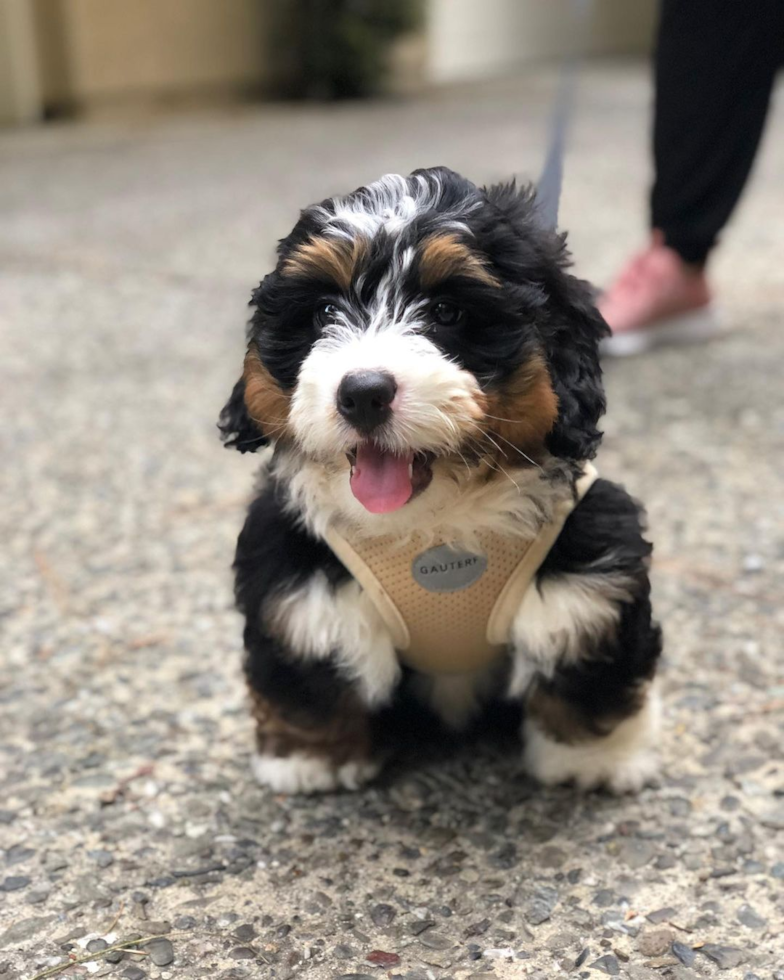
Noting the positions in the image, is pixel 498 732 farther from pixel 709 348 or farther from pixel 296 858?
pixel 709 348

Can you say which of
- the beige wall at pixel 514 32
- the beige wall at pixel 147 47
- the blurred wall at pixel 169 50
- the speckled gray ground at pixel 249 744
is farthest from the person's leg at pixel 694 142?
the beige wall at pixel 514 32

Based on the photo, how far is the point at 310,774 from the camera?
230 cm

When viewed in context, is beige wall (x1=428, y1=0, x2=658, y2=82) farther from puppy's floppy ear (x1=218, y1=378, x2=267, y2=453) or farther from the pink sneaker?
puppy's floppy ear (x1=218, y1=378, x2=267, y2=453)

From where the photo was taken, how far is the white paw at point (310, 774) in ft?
7.54

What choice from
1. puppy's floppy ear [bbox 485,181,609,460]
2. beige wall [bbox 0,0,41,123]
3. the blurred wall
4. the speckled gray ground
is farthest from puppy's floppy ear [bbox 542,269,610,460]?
beige wall [bbox 0,0,41,123]

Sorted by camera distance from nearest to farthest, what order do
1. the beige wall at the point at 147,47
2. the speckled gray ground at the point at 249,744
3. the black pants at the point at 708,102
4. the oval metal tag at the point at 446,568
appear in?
the speckled gray ground at the point at 249,744, the oval metal tag at the point at 446,568, the black pants at the point at 708,102, the beige wall at the point at 147,47

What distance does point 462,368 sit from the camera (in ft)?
5.86

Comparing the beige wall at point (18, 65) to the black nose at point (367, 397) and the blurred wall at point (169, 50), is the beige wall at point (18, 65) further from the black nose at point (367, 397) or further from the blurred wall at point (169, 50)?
the black nose at point (367, 397)

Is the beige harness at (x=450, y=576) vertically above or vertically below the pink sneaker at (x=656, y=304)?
above

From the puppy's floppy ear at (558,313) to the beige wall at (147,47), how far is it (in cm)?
1043

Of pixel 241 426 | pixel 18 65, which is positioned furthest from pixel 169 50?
pixel 241 426

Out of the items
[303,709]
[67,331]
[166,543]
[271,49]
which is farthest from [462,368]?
[271,49]

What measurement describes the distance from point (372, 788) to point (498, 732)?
1.03 ft

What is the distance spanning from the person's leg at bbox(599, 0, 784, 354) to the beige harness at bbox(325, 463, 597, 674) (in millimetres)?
2169
